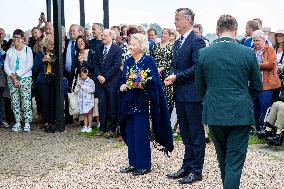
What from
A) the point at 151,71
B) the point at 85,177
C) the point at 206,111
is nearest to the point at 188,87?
the point at 151,71

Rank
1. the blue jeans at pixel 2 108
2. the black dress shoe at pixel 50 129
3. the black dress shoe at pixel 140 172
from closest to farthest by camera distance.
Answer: the black dress shoe at pixel 140 172
the black dress shoe at pixel 50 129
the blue jeans at pixel 2 108

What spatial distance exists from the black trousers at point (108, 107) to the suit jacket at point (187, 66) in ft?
10.7

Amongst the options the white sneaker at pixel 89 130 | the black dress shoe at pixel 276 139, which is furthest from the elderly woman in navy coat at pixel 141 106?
the white sneaker at pixel 89 130

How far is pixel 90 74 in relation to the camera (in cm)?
977

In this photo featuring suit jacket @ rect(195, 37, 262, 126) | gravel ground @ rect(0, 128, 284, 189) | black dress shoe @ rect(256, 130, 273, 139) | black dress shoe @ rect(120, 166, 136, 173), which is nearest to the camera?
suit jacket @ rect(195, 37, 262, 126)

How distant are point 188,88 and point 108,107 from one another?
11.5 ft

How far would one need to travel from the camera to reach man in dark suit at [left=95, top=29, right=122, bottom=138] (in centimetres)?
902

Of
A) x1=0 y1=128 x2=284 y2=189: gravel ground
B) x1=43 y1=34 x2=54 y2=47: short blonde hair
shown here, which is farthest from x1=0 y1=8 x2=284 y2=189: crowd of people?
x1=0 y1=128 x2=284 y2=189: gravel ground

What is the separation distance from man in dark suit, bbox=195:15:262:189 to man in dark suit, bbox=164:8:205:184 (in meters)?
1.15

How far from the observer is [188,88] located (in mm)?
5961

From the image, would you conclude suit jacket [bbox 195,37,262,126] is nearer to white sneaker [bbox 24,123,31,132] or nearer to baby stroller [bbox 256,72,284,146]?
baby stroller [bbox 256,72,284,146]

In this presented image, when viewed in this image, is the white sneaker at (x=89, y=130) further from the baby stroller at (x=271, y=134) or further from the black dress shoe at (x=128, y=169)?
the baby stroller at (x=271, y=134)

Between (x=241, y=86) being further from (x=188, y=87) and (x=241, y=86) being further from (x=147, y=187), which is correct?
(x=147, y=187)

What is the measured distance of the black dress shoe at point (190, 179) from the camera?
6.06 m
